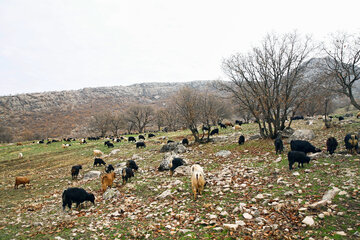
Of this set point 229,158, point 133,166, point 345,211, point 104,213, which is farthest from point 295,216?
point 133,166

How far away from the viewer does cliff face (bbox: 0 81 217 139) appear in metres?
78.0

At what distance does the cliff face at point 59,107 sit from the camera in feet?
256

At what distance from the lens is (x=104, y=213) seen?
7219 mm

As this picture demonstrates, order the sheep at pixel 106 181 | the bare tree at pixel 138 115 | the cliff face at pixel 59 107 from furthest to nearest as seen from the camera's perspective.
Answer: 1. the cliff face at pixel 59 107
2. the bare tree at pixel 138 115
3. the sheep at pixel 106 181

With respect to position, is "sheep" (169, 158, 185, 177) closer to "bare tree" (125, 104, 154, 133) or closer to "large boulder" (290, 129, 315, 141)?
"large boulder" (290, 129, 315, 141)

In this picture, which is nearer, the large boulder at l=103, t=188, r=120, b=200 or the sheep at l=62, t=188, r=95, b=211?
the sheep at l=62, t=188, r=95, b=211

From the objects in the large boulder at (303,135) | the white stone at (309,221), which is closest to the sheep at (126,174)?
the white stone at (309,221)

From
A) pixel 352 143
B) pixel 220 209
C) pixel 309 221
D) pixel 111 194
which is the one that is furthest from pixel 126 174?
pixel 352 143

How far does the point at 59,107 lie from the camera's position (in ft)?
329

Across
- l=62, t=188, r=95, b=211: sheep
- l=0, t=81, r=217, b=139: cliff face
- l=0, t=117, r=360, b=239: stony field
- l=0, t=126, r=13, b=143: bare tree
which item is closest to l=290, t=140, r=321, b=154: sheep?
l=0, t=117, r=360, b=239: stony field

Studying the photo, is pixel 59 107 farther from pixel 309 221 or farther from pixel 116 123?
pixel 309 221

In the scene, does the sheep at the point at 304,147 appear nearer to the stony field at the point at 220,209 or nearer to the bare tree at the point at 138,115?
the stony field at the point at 220,209

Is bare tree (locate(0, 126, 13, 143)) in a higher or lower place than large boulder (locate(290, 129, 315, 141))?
lower

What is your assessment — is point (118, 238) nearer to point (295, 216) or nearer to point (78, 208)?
point (78, 208)
